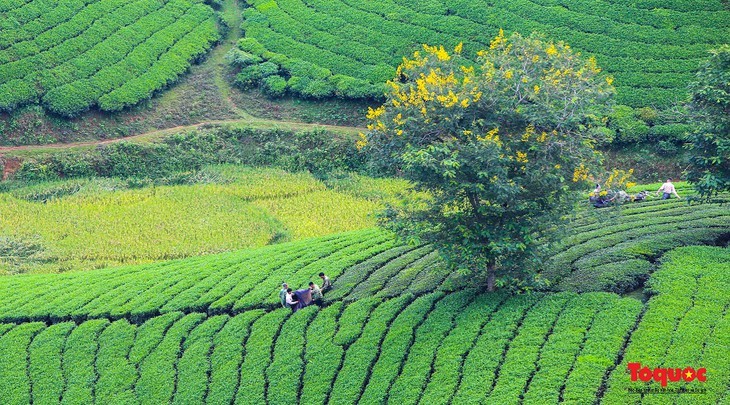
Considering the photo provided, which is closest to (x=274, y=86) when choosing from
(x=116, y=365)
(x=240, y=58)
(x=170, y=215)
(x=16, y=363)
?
(x=240, y=58)

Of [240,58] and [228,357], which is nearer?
[228,357]

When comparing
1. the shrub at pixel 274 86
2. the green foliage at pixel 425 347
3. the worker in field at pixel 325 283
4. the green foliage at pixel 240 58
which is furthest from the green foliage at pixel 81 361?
the green foliage at pixel 240 58

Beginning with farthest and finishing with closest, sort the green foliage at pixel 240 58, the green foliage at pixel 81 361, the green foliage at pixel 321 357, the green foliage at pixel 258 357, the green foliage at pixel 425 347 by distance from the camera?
the green foliage at pixel 240 58 < the green foliage at pixel 81 361 < the green foliage at pixel 258 357 < the green foliage at pixel 321 357 < the green foliage at pixel 425 347

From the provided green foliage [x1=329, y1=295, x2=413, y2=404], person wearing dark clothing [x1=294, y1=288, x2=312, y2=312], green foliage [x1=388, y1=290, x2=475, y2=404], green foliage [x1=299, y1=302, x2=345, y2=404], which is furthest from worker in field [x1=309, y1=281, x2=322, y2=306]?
green foliage [x1=388, y1=290, x2=475, y2=404]

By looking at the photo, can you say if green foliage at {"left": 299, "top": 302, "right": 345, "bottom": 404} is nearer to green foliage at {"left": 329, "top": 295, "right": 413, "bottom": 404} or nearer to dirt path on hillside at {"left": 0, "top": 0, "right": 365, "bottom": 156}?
green foliage at {"left": 329, "top": 295, "right": 413, "bottom": 404}

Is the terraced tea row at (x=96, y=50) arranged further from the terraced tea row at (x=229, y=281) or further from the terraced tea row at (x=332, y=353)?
the terraced tea row at (x=332, y=353)

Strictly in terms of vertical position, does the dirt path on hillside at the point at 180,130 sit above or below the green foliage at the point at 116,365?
above

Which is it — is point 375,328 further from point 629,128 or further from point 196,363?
point 629,128

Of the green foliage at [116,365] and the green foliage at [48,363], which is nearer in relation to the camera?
the green foliage at [116,365]
